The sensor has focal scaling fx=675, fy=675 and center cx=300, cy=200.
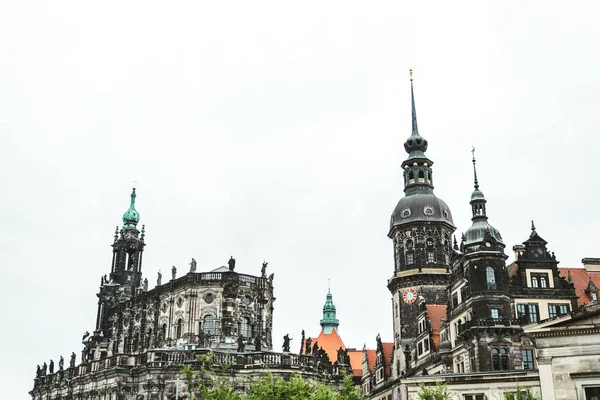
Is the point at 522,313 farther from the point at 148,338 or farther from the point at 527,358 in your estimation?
the point at 148,338

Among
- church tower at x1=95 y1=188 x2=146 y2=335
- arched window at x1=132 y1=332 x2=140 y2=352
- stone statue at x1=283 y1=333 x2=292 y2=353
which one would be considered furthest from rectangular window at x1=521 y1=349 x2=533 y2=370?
church tower at x1=95 y1=188 x2=146 y2=335

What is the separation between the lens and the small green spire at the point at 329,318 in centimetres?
13612

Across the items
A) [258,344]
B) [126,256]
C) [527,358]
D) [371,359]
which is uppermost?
[126,256]

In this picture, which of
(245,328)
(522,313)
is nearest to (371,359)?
(245,328)

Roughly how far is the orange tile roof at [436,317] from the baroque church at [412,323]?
0.33 ft

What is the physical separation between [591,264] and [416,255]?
67.3 ft

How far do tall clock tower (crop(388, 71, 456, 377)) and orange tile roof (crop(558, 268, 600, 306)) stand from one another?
18.0 m

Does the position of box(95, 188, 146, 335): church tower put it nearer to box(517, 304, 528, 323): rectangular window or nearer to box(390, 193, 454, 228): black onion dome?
box(390, 193, 454, 228): black onion dome

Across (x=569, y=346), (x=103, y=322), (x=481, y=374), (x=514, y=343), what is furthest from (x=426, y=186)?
(x=569, y=346)

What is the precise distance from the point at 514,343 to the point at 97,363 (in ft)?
125

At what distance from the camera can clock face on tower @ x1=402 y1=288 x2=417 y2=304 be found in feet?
246

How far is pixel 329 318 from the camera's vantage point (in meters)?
137

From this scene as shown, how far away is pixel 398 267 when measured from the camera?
77312 millimetres

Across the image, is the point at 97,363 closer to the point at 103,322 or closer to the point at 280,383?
the point at 103,322
